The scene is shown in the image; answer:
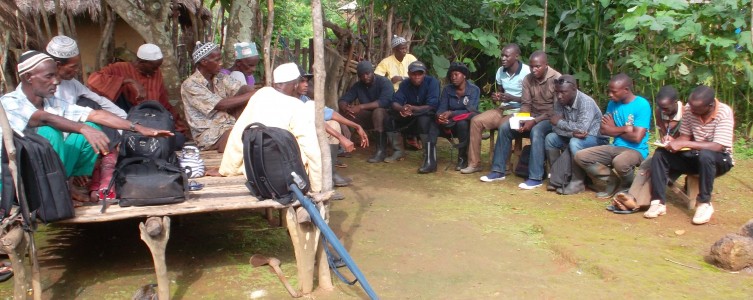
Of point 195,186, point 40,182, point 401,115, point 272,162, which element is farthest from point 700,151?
point 40,182

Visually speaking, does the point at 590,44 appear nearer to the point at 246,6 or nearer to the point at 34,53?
the point at 246,6

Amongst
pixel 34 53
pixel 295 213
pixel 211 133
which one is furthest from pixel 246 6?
pixel 295 213

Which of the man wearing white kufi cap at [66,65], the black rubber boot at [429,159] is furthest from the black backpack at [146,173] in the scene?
the black rubber boot at [429,159]

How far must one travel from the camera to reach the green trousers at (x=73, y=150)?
13.8ft

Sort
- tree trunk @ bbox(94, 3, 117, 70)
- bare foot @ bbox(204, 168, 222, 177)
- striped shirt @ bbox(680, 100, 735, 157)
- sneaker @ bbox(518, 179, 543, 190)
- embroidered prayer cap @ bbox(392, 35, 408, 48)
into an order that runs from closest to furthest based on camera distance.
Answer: bare foot @ bbox(204, 168, 222, 177) → striped shirt @ bbox(680, 100, 735, 157) → sneaker @ bbox(518, 179, 543, 190) → tree trunk @ bbox(94, 3, 117, 70) → embroidered prayer cap @ bbox(392, 35, 408, 48)

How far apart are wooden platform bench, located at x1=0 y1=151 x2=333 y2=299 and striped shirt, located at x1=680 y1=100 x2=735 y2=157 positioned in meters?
3.41

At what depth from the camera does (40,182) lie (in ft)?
12.5

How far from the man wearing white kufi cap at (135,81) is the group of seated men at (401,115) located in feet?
0.03

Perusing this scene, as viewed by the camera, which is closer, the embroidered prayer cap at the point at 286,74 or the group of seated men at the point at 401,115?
the group of seated men at the point at 401,115

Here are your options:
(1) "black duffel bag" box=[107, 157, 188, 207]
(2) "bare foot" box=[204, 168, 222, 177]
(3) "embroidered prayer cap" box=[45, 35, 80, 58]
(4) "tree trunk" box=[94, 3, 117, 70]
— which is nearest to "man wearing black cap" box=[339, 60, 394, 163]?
(4) "tree trunk" box=[94, 3, 117, 70]

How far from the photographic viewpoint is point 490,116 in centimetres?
761

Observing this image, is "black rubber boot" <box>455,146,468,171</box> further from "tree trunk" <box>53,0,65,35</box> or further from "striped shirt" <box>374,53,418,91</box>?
"tree trunk" <box>53,0,65,35</box>

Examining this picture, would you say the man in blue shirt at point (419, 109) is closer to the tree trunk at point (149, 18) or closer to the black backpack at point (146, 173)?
the tree trunk at point (149, 18)

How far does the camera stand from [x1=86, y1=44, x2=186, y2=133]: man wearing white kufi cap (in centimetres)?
573
